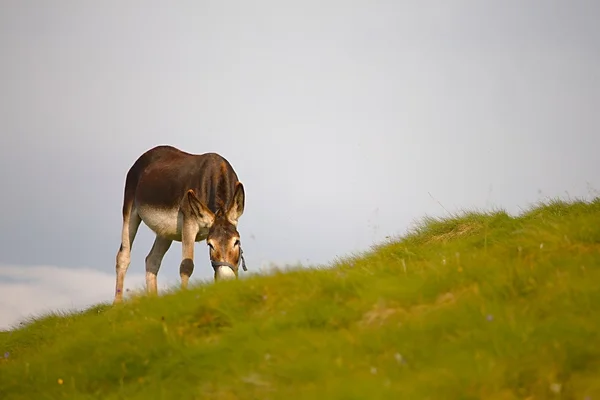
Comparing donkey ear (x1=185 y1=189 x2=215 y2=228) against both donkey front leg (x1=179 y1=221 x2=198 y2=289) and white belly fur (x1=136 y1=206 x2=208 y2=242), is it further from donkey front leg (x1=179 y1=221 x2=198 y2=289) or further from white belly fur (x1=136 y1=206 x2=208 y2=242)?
white belly fur (x1=136 y1=206 x2=208 y2=242)

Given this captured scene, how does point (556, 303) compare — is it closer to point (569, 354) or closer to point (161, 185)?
point (569, 354)

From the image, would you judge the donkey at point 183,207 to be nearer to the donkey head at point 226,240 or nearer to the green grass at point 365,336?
the donkey head at point 226,240

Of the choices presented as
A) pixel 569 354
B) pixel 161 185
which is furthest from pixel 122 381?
pixel 161 185

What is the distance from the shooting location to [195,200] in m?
16.6

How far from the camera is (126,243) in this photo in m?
20.2

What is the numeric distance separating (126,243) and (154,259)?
1.06 metres

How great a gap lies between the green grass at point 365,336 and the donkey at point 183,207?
11.8 feet

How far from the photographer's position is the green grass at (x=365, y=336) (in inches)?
280

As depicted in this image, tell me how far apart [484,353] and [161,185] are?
1295 cm

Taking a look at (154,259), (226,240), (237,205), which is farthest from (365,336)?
(154,259)

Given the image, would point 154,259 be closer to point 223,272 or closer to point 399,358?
point 223,272

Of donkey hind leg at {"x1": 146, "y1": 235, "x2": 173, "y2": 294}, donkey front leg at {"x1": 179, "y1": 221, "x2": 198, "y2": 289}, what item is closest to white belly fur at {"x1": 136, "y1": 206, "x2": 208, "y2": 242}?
donkey front leg at {"x1": 179, "y1": 221, "x2": 198, "y2": 289}

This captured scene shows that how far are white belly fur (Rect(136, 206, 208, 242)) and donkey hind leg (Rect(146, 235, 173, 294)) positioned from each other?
0.67 metres

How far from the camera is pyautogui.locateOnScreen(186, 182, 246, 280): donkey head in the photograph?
14.9 m
